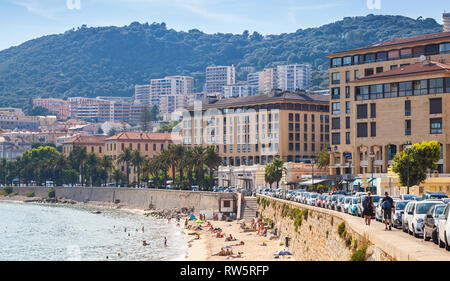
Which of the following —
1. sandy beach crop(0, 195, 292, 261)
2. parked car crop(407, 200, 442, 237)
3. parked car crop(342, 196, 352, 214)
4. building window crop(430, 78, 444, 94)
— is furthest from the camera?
building window crop(430, 78, 444, 94)

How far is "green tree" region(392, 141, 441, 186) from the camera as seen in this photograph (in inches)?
2790

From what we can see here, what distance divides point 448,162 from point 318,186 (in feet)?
60.9

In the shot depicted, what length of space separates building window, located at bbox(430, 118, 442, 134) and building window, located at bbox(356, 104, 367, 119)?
35.1ft

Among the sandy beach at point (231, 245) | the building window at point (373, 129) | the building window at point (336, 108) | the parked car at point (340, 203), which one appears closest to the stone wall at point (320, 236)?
the sandy beach at point (231, 245)

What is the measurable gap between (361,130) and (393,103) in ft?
22.4

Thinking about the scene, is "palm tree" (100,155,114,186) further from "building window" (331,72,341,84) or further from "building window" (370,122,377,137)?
"building window" (370,122,377,137)

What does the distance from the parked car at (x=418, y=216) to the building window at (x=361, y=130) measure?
235ft

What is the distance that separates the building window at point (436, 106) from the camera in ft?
298

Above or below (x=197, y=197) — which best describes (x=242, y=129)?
above

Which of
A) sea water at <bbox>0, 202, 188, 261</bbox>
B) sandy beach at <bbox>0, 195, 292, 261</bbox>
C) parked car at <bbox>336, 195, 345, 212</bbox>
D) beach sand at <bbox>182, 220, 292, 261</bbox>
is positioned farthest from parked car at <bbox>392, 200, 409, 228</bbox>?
sea water at <bbox>0, 202, 188, 261</bbox>

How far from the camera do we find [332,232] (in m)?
37.7
